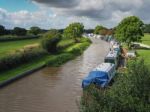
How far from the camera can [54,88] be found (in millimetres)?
32281

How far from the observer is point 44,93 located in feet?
98.1

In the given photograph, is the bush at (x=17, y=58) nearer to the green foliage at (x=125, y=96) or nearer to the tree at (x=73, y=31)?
the green foliage at (x=125, y=96)

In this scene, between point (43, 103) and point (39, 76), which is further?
point (39, 76)

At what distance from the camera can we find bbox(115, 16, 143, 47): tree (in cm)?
7119

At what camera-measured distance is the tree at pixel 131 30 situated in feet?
234

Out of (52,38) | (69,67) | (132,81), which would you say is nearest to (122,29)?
(52,38)

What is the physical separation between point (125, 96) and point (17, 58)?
108ft

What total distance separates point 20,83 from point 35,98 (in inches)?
264

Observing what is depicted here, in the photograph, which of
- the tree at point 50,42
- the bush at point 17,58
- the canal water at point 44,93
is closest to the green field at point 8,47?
the bush at point 17,58

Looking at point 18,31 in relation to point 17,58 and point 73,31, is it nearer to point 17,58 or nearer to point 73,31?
point 73,31

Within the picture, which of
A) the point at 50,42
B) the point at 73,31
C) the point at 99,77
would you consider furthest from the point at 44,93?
the point at 73,31

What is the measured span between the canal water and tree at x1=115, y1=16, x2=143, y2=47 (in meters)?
30.6

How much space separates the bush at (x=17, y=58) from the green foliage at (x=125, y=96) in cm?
2686

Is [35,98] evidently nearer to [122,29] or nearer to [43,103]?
[43,103]
